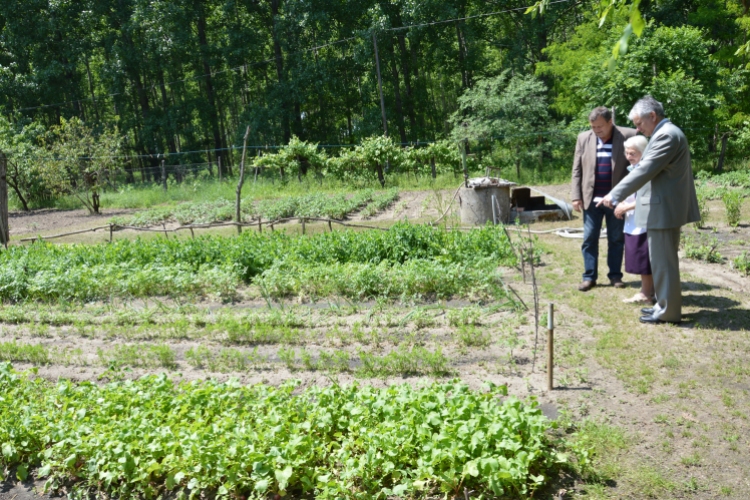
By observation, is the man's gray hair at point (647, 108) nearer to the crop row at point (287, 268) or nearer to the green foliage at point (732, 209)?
the crop row at point (287, 268)

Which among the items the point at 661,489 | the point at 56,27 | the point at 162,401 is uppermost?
the point at 56,27

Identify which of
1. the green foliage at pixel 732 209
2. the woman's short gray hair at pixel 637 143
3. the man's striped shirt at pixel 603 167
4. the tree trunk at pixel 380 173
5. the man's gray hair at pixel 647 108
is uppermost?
the man's gray hair at pixel 647 108

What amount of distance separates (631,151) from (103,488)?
5179 millimetres

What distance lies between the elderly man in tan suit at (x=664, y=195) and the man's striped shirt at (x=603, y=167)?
114cm

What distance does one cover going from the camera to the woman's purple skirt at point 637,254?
6.07 metres

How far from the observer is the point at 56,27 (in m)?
34.9

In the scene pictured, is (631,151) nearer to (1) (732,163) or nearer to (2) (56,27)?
(1) (732,163)

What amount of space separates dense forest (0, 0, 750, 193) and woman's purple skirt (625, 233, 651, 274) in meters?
13.4

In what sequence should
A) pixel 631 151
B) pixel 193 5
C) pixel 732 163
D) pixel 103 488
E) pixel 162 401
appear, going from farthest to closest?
1. pixel 193 5
2. pixel 732 163
3. pixel 631 151
4. pixel 162 401
5. pixel 103 488

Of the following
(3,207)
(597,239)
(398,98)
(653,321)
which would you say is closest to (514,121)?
(398,98)

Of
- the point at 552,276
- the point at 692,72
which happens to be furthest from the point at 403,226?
the point at 692,72

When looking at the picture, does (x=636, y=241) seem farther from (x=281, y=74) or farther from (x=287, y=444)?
(x=281, y=74)

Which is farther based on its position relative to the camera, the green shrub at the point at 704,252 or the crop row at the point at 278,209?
the crop row at the point at 278,209

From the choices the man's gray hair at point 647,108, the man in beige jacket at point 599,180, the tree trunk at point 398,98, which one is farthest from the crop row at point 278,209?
the tree trunk at point 398,98
